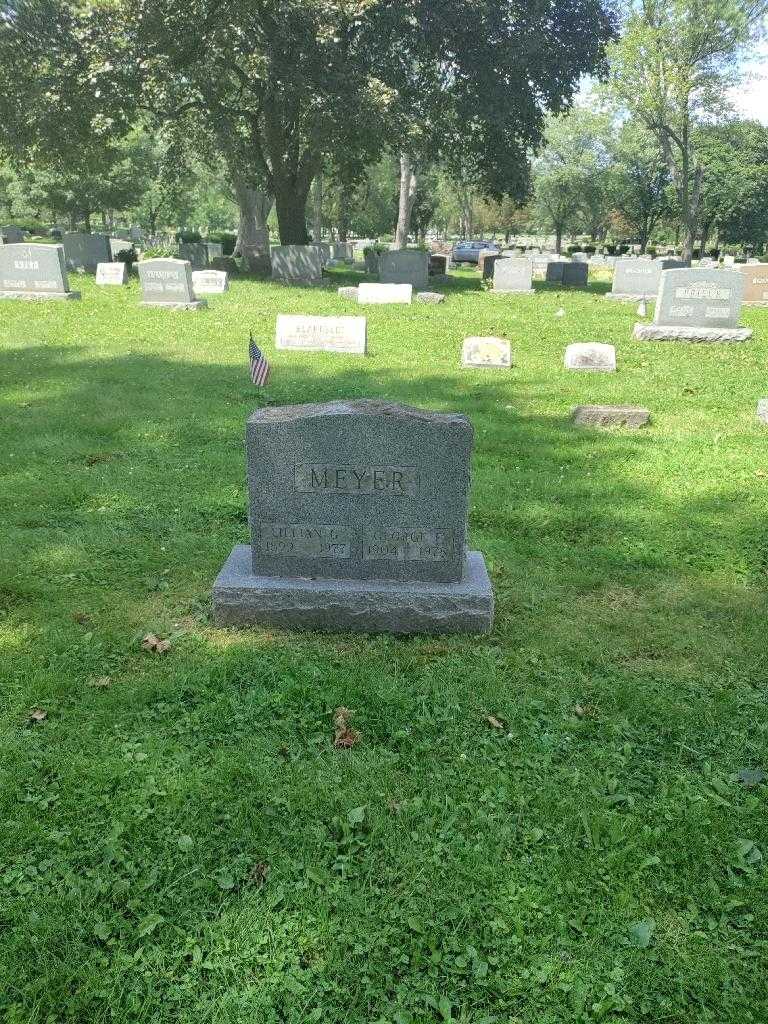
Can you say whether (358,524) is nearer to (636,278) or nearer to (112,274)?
(112,274)

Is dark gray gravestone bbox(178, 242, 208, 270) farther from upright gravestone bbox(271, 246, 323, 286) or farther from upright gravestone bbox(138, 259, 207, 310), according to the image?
upright gravestone bbox(138, 259, 207, 310)

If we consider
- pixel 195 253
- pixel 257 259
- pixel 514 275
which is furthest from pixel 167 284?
pixel 514 275

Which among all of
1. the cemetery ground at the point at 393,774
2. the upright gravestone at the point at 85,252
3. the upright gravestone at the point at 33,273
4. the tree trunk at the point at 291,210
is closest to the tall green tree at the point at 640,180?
the tree trunk at the point at 291,210

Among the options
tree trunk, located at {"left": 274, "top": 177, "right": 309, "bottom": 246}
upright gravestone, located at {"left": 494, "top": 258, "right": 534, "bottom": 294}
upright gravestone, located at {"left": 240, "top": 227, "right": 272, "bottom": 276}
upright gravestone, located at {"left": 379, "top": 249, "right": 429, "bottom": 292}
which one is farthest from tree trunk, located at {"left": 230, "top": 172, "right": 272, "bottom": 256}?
upright gravestone, located at {"left": 494, "top": 258, "right": 534, "bottom": 294}

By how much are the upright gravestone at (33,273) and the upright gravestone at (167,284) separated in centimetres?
190

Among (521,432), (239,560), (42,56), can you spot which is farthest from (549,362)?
(42,56)

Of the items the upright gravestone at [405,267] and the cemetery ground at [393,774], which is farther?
the upright gravestone at [405,267]

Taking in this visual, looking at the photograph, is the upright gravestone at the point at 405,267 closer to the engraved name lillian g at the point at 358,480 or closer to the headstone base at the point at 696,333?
the headstone base at the point at 696,333

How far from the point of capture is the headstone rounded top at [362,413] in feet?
14.0

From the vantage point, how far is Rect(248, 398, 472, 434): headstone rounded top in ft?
14.0

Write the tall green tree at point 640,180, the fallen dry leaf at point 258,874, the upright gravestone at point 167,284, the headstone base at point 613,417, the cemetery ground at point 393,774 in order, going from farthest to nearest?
the tall green tree at point 640,180 → the upright gravestone at point 167,284 → the headstone base at point 613,417 → the fallen dry leaf at point 258,874 → the cemetery ground at point 393,774

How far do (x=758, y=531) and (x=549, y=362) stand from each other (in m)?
7.29

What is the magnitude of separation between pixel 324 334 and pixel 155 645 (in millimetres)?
9292

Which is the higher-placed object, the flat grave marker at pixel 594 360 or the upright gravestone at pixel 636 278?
the upright gravestone at pixel 636 278
